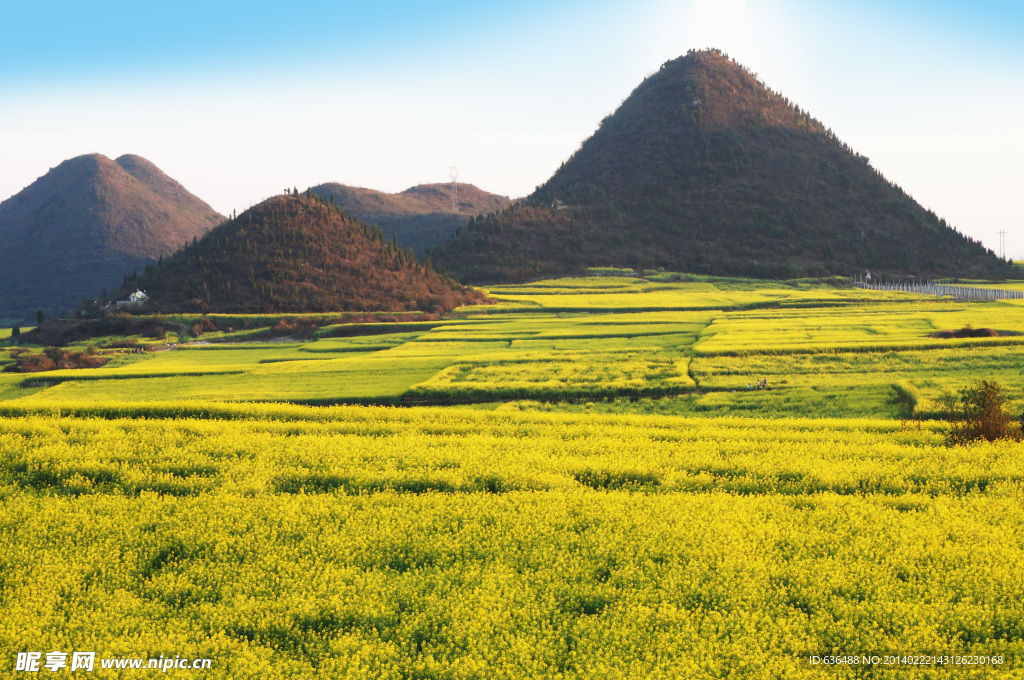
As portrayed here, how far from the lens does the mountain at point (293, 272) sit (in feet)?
250

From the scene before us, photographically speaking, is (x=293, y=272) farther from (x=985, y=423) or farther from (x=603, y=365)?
(x=985, y=423)

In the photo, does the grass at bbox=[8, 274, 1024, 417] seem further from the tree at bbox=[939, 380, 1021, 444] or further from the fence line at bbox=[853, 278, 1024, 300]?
the fence line at bbox=[853, 278, 1024, 300]

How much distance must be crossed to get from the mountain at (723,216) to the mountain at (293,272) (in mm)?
31949

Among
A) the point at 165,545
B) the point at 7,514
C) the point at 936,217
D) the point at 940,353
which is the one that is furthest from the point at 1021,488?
the point at 936,217

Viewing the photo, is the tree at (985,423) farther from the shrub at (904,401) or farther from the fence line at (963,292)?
the fence line at (963,292)

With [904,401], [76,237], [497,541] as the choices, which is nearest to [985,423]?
[904,401]

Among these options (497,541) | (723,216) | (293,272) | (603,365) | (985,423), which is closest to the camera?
(497,541)

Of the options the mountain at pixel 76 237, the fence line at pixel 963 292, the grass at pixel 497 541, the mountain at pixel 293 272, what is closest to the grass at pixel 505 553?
the grass at pixel 497 541

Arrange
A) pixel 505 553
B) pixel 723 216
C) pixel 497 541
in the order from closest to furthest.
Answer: pixel 505 553, pixel 497 541, pixel 723 216

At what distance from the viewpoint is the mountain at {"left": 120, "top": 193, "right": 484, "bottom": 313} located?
76.2m

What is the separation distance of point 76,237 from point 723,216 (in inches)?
6274

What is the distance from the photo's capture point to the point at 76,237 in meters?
163

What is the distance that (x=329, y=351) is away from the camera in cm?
5059

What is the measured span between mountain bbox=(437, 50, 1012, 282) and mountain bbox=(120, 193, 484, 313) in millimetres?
31949
